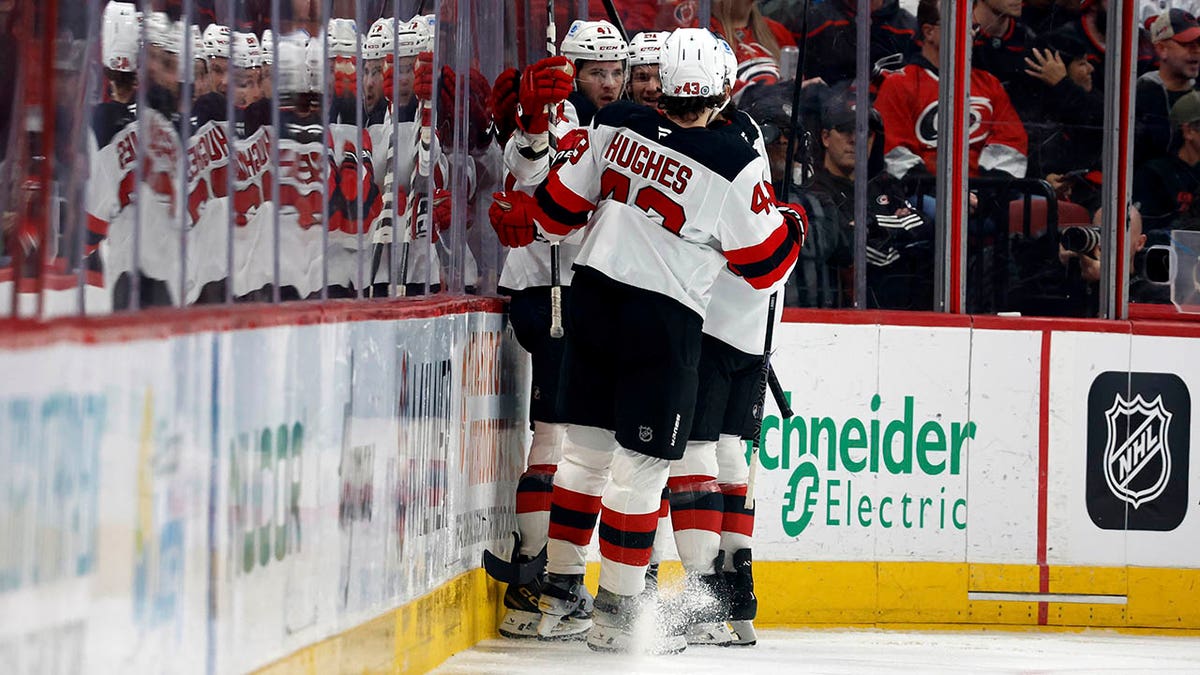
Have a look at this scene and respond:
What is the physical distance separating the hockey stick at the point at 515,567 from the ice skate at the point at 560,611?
6 centimetres

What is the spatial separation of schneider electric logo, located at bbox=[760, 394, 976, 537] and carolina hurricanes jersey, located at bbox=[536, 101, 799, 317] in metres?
1.09

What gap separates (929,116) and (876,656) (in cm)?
190

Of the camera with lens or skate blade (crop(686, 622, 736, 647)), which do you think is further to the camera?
the camera with lens

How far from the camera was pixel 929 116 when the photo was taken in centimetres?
566

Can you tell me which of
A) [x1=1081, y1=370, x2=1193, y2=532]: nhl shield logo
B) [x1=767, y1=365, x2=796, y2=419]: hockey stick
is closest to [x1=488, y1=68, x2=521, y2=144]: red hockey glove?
[x1=767, y1=365, x2=796, y2=419]: hockey stick

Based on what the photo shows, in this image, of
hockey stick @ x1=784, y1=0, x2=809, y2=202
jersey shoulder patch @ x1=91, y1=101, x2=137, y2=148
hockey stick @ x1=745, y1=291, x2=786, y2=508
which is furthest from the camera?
hockey stick @ x1=784, y1=0, x2=809, y2=202

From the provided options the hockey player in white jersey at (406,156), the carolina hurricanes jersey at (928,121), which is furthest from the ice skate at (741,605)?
the carolina hurricanes jersey at (928,121)

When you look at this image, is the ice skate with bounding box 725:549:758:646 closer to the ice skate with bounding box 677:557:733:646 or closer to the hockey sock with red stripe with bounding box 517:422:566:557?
the ice skate with bounding box 677:557:733:646

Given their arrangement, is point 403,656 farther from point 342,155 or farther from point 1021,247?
point 1021,247

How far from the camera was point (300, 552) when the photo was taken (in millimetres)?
2951

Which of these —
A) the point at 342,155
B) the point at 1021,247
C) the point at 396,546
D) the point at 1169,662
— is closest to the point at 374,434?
the point at 396,546

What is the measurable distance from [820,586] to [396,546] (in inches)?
82.9

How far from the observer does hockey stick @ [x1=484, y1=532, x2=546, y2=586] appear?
454 cm

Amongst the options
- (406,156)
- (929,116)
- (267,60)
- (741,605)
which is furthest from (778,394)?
(267,60)
